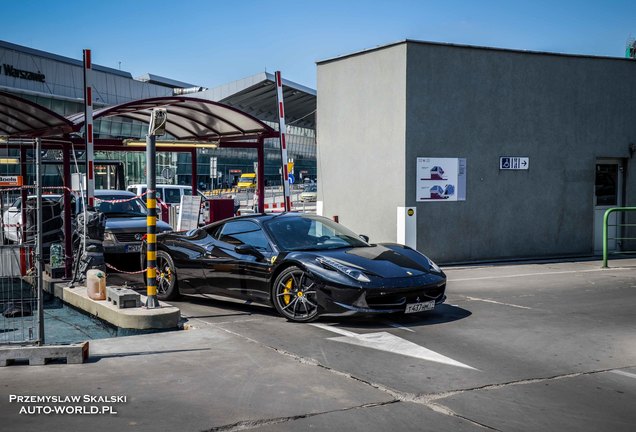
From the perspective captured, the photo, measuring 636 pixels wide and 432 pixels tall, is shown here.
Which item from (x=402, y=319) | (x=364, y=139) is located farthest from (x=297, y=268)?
(x=364, y=139)

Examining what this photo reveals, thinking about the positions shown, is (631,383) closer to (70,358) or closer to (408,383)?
(408,383)

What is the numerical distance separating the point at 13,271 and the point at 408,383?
15.2 feet

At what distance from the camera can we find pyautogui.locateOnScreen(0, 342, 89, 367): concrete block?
6.20 meters

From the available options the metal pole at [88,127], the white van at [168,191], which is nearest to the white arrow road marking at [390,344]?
the metal pole at [88,127]

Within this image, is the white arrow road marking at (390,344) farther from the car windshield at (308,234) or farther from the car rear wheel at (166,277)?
the car rear wheel at (166,277)

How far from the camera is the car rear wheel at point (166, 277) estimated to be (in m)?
10.0

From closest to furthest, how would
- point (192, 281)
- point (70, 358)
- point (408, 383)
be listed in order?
1. point (408, 383)
2. point (70, 358)
3. point (192, 281)

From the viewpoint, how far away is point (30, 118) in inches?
494

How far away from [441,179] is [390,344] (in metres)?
8.26

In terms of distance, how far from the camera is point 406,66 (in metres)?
14.4

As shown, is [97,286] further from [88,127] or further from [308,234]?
[308,234]

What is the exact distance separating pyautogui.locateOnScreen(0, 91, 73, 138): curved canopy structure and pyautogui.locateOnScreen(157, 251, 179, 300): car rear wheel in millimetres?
3097

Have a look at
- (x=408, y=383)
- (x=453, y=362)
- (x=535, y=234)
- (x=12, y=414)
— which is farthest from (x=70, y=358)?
(x=535, y=234)

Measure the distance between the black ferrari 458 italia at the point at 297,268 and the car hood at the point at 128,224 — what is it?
104 inches
